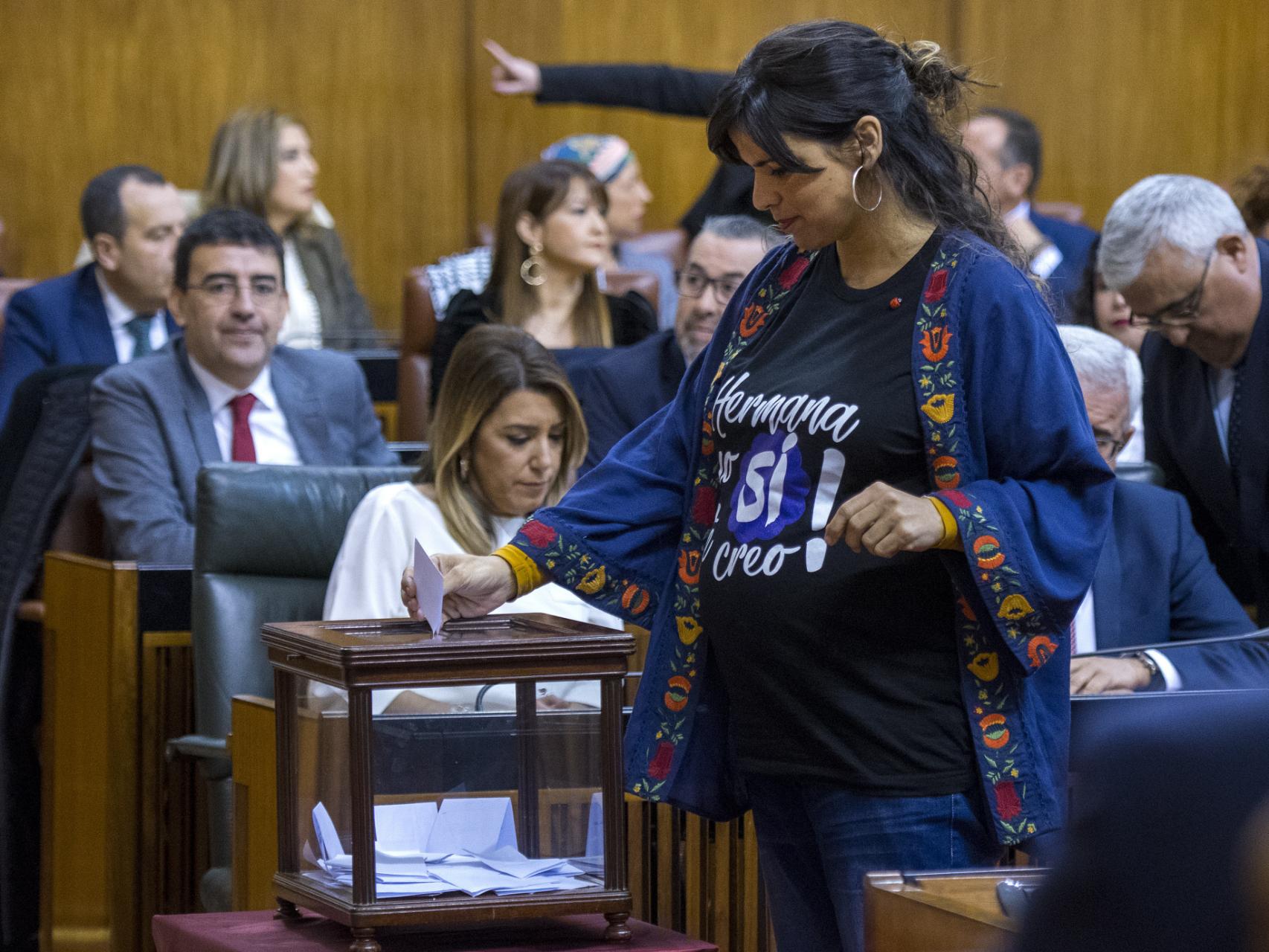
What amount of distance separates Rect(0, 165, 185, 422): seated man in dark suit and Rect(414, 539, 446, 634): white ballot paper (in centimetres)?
277

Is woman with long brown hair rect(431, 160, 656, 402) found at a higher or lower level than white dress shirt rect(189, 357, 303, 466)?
higher

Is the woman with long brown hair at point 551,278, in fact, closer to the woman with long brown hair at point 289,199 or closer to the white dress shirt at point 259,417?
the white dress shirt at point 259,417

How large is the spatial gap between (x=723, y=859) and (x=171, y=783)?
1.09m

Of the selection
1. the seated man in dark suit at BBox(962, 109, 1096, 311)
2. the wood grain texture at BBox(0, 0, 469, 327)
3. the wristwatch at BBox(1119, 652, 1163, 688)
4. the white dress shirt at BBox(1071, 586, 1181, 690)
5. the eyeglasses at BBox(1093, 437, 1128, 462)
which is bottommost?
the wristwatch at BBox(1119, 652, 1163, 688)

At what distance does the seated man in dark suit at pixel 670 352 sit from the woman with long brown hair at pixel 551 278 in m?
0.60

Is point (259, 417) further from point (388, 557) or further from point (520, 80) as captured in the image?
point (520, 80)

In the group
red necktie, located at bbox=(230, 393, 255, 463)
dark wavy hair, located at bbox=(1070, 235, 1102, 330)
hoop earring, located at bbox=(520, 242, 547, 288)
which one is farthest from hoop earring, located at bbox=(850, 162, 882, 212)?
hoop earring, located at bbox=(520, 242, 547, 288)

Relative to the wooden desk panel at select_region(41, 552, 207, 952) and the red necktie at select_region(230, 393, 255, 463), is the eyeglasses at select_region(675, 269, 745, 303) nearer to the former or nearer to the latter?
the red necktie at select_region(230, 393, 255, 463)

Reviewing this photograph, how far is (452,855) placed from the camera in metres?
1.76

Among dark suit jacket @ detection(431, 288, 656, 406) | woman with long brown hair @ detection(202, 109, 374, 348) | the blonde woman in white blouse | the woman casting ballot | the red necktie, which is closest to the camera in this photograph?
the woman casting ballot

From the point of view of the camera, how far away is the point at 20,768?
335 centimetres

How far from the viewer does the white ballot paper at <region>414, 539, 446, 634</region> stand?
1.70 metres

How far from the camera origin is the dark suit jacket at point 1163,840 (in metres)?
0.62

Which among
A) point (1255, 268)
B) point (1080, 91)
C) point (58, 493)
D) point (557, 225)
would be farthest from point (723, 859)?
point (1080, 91)
